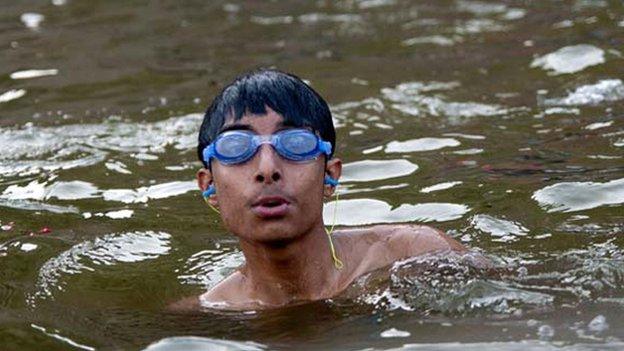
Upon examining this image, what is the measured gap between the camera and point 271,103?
19.8 ft

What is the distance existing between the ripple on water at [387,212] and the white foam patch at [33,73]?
496cm

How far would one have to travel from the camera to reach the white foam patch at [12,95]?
38.1 ft

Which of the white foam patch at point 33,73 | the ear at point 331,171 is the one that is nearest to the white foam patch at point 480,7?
the white foam patch at point 33,73

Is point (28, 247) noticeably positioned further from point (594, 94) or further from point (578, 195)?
point (594, 94)

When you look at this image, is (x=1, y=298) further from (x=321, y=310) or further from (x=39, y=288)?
(x=321, y=310)

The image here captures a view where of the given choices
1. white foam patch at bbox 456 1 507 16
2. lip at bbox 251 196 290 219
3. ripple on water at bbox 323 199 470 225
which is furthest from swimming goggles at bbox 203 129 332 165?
white foam patch at bbox 456 1 507 16

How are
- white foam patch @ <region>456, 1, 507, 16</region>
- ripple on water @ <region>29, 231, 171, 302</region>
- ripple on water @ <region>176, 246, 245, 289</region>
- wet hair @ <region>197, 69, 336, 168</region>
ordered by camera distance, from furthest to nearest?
white foam patch @ <region>456, 1, 507, 16</region>
ripple on water @ <region>29, 231, 171, 302</region>
ripple on water @ <region>176, 246, 245, 289</region>
wet hair @ <region>197, 69, 336, 168</region>

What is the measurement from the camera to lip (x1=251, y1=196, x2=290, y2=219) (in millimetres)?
5836

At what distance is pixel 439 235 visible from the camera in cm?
644

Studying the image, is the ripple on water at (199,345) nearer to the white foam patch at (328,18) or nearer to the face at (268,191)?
the face at (268,191)

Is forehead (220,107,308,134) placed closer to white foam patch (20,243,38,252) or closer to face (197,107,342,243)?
face (197,107,342,243)

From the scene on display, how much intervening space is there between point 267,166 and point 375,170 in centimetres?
319

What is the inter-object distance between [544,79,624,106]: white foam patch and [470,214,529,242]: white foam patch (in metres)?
2.99

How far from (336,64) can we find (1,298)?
627 cm
